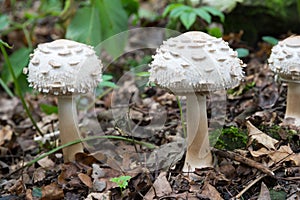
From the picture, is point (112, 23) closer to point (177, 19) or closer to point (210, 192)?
point (177, 19)

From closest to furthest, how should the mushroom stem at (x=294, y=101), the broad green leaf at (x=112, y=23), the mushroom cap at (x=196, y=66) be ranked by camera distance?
the mushroom cap at (x=196, y=66) < the mushroom stem at (x=294, y=101) < the broad green leaf at (x=112, y=23)

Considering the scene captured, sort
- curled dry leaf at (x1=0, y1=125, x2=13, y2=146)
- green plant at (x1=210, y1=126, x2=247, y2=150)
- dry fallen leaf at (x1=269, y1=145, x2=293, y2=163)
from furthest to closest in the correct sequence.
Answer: curled dry leaf at (x1=0, y1=125, x2=13, y2=146), green plant at (x1=210, y1=126, x2=247, y2=150), dry fallen leaf at (x1=269, y1=145, x2=293, y2=163)

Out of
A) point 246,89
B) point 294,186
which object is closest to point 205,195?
point 294,186

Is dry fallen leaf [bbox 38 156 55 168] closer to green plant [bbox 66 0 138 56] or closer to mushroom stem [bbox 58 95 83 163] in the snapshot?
mushroom stem [bbox 58 95 83 163]

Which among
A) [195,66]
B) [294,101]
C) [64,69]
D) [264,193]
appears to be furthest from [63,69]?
[294,101]

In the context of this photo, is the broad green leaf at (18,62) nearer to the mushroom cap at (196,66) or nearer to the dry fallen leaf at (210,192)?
the mushroom cap at (196,66)

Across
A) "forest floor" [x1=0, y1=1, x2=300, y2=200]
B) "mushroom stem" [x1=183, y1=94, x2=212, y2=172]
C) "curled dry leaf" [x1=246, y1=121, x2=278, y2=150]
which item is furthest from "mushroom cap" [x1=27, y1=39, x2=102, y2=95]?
"curled dry leaf" [x1=246, y1=121, x2=278, y2=150]

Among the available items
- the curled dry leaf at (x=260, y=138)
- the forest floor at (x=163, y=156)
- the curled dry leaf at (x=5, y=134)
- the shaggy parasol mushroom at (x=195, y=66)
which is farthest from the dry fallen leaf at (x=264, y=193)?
the curled dry leaf at (x=5, y=134)
